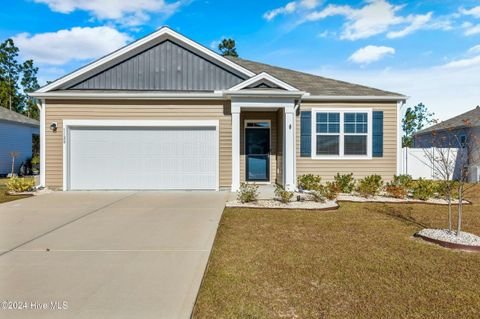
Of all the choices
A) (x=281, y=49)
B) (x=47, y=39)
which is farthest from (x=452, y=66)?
(x=47, y=39)

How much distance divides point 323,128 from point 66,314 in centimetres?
923

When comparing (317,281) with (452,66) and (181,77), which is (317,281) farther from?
(452,66)

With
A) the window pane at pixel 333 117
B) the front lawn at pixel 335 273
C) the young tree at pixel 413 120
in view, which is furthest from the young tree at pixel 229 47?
the front lawn at pixel 335 273

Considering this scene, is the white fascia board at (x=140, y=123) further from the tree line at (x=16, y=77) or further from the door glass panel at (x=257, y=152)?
the tree line at (x=16, y=77)

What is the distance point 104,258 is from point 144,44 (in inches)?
324

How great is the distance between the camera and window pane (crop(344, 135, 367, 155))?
10.1m

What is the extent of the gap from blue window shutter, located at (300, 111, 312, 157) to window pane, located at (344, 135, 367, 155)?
1.33 m

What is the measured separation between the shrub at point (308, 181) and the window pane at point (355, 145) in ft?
5.15

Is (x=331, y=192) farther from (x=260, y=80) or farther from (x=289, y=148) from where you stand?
(x=260, y=80)

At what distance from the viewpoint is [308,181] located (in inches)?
376

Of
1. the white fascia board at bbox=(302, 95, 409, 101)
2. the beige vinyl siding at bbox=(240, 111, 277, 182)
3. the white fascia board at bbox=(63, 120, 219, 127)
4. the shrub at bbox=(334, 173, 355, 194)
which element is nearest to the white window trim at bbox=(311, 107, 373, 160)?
the white fascia board at bbox=(302, 95, 409, 101)

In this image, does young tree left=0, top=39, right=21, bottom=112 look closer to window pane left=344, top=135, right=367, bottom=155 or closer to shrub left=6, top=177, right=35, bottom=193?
shrub left=6, top=177, right=35, bottom=193

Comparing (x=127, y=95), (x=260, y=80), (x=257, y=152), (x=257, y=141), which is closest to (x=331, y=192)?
(x=257, y=152)

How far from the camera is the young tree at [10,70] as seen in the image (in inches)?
1311
